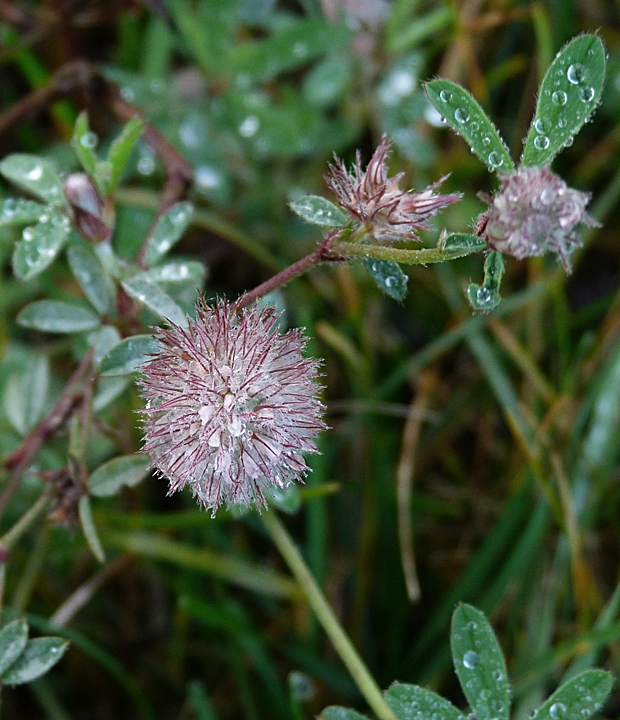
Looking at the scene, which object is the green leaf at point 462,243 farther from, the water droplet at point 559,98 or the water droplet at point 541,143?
the water droplet at point 559,98

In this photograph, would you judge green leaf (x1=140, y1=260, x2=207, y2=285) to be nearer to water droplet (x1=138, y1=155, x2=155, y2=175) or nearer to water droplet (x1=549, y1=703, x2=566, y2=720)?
water droplet (x1=549, y1=703, x2=566, y2=720)

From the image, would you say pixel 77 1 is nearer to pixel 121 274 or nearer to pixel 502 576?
pixel 121 274

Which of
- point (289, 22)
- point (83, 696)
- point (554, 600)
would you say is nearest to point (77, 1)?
point (289, 22)

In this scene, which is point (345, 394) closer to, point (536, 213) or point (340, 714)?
point (340, 714)

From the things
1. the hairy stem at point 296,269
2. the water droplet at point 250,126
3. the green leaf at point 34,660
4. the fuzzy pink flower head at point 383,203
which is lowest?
the green leaf at point 34,660

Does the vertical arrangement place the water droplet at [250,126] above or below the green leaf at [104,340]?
above

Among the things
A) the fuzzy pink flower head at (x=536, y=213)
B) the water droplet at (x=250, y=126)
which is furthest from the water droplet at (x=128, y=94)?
the fuzzy pink flower head at (x=536, y=213)
